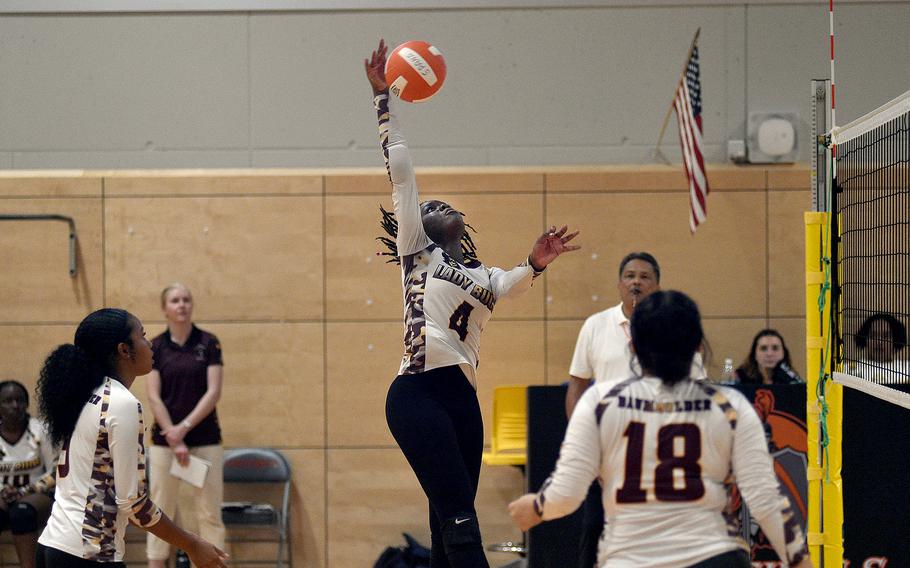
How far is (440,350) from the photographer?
15.5ft

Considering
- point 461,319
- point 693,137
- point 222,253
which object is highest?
point 693,137

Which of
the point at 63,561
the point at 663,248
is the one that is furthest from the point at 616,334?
the point at 63,561

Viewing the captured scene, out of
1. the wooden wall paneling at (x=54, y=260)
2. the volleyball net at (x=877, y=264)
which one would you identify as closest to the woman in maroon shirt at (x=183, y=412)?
the wooden wall paneling at (x=54, y=260)

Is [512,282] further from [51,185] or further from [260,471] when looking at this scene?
[51,185]

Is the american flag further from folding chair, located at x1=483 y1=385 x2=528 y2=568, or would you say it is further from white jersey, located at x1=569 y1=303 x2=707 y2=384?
white jersey, located at x1=569 y1=303 x2=707 y2=384

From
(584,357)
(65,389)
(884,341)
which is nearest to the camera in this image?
(65,389)

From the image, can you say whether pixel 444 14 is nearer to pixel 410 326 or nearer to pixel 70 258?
pixel 70 258

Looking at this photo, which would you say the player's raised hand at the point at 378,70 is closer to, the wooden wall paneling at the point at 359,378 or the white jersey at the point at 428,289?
the white jersey at the point at 428,289

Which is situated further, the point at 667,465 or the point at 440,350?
the point at 440,350

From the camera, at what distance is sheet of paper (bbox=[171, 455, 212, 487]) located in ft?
25.8

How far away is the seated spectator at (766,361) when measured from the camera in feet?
26.2

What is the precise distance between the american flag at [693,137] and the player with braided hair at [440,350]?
3.24 meters

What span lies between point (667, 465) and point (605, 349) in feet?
10.1

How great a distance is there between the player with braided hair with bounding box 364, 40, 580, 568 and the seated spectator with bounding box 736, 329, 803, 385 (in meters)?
3.52
